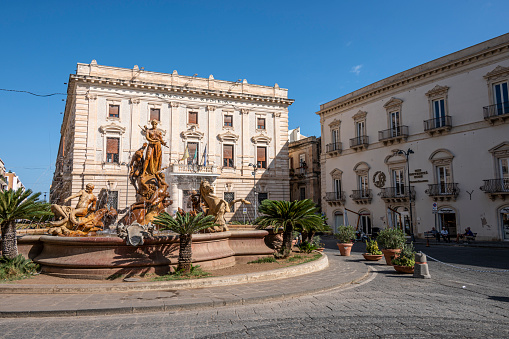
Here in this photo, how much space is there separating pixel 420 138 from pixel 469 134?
3.60 m

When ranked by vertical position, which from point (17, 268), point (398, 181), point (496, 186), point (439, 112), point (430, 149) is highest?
point (439, 112)

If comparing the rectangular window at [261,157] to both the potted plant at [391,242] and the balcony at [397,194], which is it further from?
the potted plant at [391,242]

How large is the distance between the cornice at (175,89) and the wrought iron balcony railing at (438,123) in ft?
43.5

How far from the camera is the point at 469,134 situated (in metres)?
24.4

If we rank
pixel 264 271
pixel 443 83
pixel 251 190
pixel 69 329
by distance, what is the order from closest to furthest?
pixel 69 329, pixel 264 271, pixel 443 83, pixel 251 190

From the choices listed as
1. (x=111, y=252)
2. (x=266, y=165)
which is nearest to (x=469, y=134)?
(x=266, y=165)

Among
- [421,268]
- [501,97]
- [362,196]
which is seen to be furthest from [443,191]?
[421,268]

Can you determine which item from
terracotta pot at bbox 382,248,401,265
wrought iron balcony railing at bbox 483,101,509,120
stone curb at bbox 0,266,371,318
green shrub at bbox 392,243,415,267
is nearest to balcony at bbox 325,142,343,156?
wrought iron balcony railing at bbox 483,101,509,120

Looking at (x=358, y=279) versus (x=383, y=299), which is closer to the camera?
(x=383, y=299)

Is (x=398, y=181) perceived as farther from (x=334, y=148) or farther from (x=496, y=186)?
(x=334, y=148)

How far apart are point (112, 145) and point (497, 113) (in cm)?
2824

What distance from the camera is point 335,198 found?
33.6m

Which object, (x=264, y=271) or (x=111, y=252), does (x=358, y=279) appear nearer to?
(x=264, y=271)

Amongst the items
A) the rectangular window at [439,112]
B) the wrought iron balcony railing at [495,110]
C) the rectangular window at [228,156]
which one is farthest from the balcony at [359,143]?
the rectangular window at [228,156]
